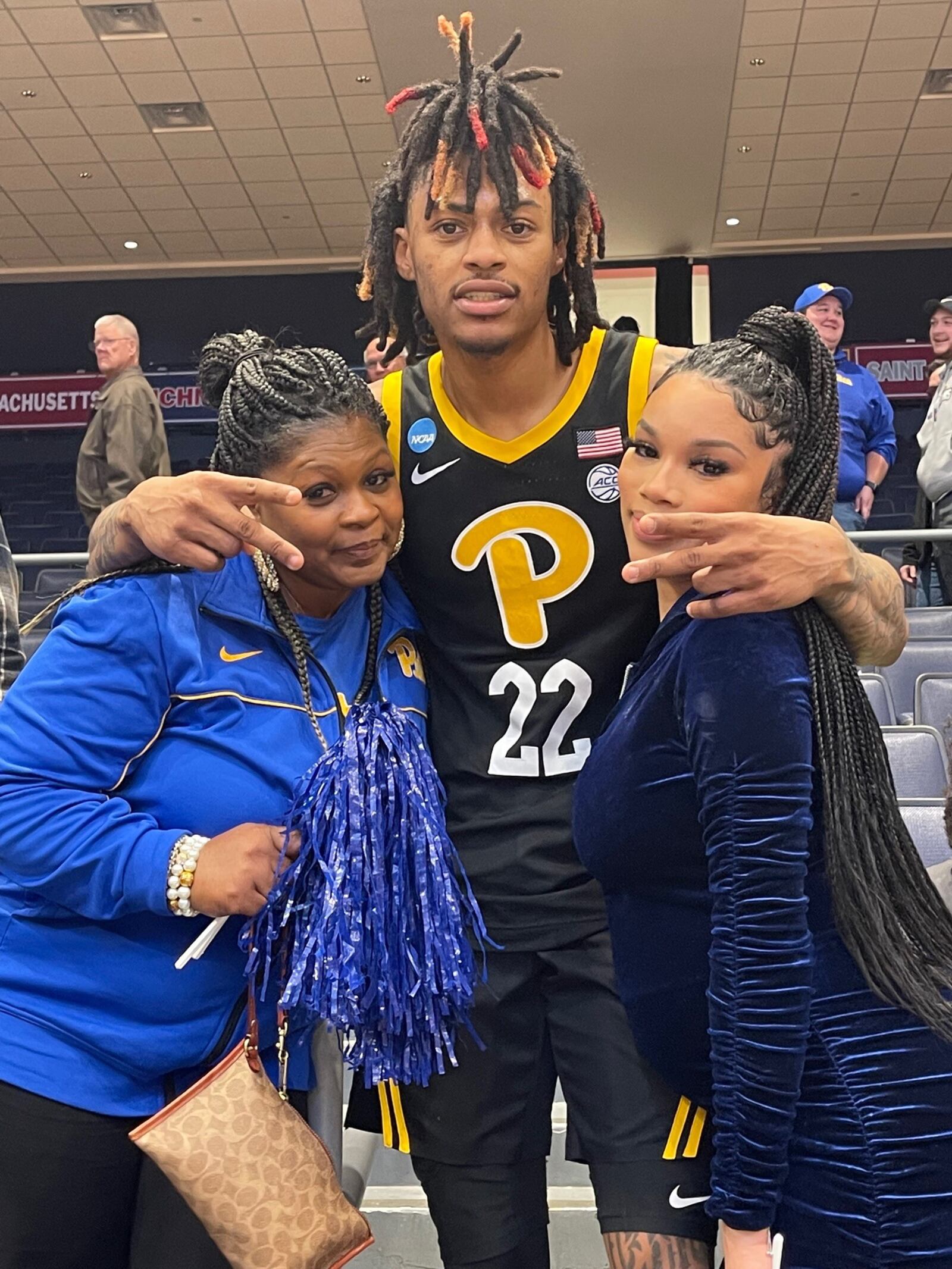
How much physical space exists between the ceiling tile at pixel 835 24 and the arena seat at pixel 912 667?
5.95 meters

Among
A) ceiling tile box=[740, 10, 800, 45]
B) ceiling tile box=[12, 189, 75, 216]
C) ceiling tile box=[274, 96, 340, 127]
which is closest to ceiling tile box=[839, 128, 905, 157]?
ceiling tile box=[740, 10, 800, 45]

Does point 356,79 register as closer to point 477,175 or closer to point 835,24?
point 835,24

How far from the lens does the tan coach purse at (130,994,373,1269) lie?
1503mm

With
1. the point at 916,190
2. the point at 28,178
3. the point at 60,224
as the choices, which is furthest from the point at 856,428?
the point at 60,224

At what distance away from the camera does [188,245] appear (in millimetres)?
12508

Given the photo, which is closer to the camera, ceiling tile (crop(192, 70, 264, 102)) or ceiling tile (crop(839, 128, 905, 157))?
ceiling tile (crop(192, 70, 264, 102))

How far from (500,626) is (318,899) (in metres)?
0.52

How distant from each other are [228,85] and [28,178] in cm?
248

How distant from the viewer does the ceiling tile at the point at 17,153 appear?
413 inches

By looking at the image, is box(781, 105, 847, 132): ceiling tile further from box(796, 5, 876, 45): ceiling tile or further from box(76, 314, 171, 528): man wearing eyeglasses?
box(76, 314, 171, 528): man wearing eyeglasses

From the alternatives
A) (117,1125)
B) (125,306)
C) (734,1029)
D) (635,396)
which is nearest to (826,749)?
(734,1029)

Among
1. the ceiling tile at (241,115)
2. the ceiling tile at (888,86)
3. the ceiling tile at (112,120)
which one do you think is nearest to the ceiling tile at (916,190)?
the ceiling tile at (888,86)

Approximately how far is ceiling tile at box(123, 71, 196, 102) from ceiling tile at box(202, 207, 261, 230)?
1860 mm

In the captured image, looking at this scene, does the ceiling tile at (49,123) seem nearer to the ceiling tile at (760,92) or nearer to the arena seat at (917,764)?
the ceiling tile at (760,92)
